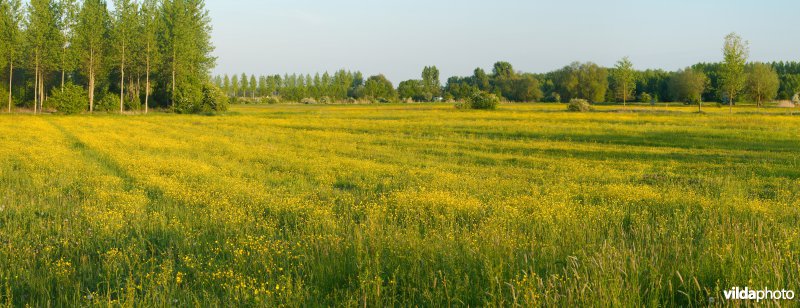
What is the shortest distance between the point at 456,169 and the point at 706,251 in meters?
12.3

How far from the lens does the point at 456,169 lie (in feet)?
59.1

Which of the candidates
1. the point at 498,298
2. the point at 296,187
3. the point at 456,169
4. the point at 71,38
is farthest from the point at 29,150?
the point at 71,38

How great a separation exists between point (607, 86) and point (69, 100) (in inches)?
4112

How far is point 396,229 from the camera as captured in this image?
8242 millimetres

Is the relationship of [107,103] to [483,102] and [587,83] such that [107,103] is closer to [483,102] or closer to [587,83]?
[483,102]

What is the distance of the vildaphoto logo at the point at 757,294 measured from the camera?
4426 mm

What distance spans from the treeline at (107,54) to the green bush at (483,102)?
35.0 meters

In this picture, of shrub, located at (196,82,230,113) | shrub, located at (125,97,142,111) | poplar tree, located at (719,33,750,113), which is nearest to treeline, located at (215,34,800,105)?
poplar tree, located at (719,33,750,113)

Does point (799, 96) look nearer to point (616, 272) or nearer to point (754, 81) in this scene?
→ point (754, 81)

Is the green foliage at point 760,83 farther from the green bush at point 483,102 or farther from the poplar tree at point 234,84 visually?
the poplar tree at point 234,84

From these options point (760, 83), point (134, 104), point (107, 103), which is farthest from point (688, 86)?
point (107, 103)

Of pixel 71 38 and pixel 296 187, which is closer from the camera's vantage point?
pixel 296 187

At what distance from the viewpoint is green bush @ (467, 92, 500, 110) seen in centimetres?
7861

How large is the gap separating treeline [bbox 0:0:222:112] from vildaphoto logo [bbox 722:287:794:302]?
243 ft
